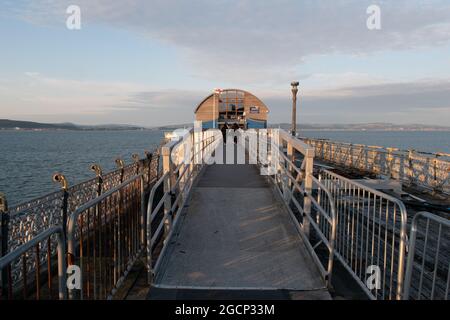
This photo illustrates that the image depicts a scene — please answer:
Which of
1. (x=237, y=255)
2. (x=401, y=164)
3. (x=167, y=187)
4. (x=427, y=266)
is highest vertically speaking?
(x=167, y=187)

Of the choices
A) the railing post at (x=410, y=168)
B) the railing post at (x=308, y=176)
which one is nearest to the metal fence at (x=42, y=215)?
the railing post at (x=308, y=176)

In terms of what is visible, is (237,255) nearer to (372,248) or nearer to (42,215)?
(372,248)

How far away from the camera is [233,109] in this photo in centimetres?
3797

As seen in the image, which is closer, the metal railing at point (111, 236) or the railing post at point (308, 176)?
the metal railing at point (111, 236)

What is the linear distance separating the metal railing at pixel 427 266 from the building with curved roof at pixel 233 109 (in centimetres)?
3068

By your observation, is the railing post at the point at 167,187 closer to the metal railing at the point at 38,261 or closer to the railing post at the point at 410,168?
the metal railing at the point at 38,261

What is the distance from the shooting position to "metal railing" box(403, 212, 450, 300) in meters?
3.12

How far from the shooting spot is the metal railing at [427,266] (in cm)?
312

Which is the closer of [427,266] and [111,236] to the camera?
[111,236]

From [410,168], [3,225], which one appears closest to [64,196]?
[3,225]

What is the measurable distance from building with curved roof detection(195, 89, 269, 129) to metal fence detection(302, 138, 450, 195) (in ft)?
52.0

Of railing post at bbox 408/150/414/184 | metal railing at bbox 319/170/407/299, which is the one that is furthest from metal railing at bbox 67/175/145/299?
railing post at bbox 408/150/414/184

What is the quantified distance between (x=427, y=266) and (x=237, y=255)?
2.98 m
